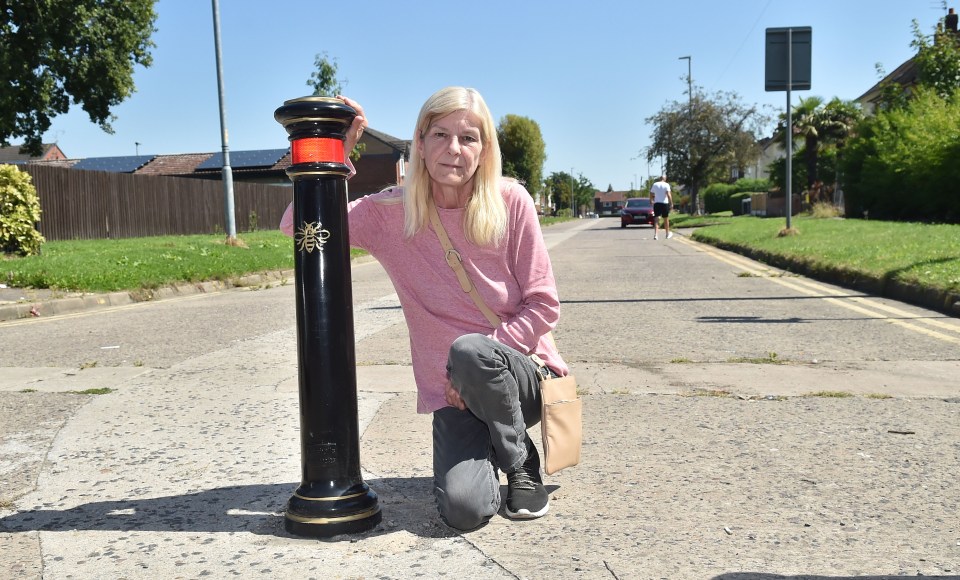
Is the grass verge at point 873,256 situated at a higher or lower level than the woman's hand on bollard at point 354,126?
lower

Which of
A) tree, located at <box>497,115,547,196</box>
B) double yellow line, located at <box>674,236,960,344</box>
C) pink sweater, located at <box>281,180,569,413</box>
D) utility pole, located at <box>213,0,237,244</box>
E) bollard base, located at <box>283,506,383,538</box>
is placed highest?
tree, located at <box>497,115,547,196</box>

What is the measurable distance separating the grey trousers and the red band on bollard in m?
0.70

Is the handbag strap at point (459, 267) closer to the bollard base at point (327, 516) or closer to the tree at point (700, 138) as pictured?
the bollard base at point (327, 516)

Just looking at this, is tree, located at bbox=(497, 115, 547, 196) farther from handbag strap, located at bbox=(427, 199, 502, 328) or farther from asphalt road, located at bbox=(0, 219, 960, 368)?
handbag strap, located at bbox=(427, 199, 502, 328)

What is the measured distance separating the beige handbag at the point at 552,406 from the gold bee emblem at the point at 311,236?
15.9 inches

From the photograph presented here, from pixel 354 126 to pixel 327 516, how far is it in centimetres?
127

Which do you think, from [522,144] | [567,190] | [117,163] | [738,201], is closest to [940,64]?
[738,201]

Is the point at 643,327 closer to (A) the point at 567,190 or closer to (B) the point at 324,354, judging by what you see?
(B) the point at 324,354

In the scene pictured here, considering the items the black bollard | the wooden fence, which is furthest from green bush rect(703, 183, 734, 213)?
the black bollard

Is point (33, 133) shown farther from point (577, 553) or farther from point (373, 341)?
point (577, 553)

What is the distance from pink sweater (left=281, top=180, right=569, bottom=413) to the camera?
2932 millimetres

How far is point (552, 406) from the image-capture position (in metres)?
2.88

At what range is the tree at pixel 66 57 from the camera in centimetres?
2467

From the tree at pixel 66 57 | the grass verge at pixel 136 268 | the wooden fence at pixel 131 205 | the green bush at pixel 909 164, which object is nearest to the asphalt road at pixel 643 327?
the grass verge at pixel 136 268
